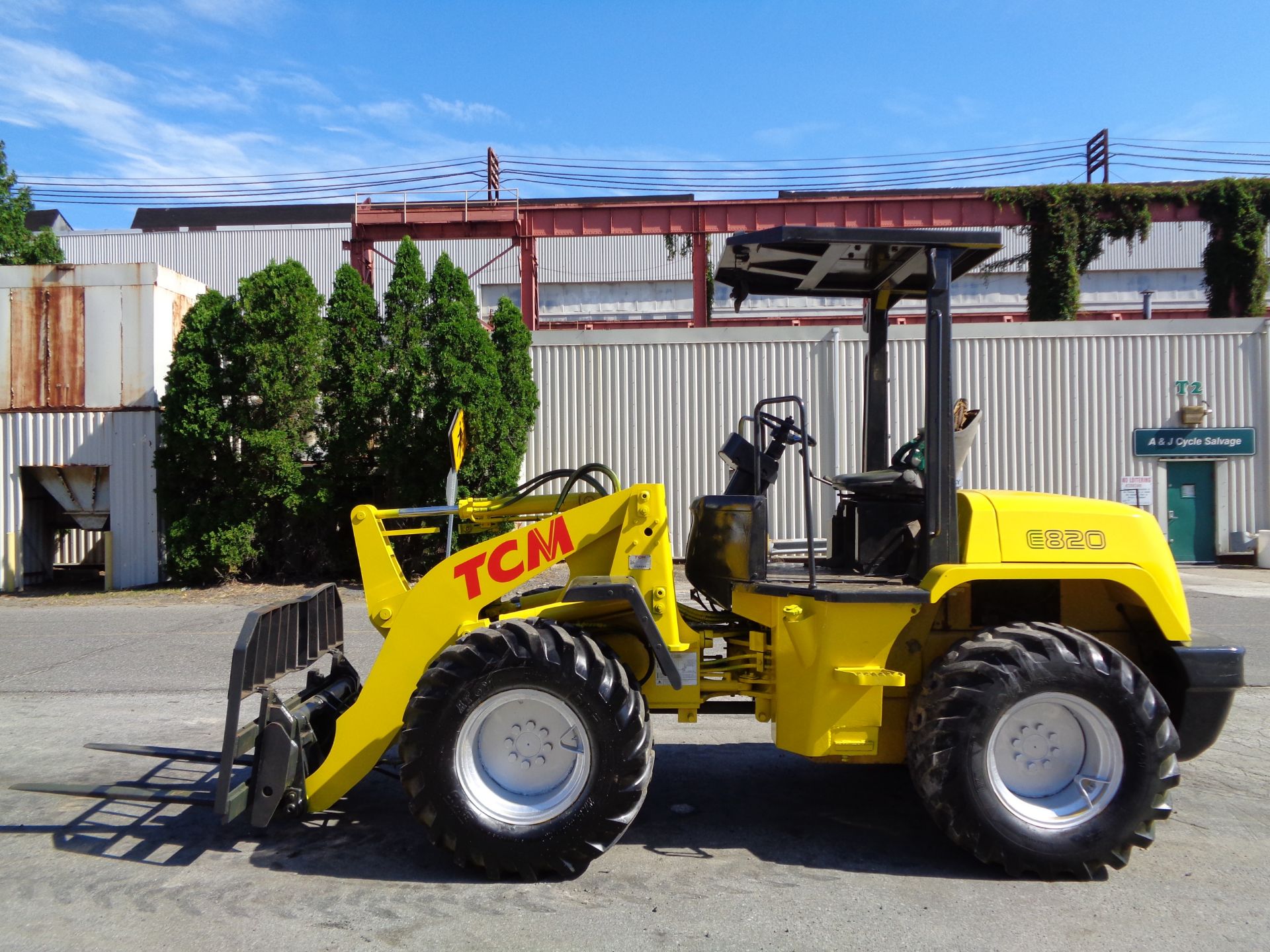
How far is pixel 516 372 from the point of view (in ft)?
50.3

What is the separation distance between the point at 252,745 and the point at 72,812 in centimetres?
149

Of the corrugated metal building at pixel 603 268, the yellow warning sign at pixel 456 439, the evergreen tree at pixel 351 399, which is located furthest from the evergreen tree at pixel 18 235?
the yellow warning sign at pixel 456 439

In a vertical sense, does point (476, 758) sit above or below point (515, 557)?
below

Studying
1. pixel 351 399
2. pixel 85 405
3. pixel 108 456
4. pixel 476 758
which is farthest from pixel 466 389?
pixel 476 758

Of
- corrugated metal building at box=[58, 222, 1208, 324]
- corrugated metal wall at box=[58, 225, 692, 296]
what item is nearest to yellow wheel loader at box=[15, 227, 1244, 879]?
corrugated metal building at box=[58, 222, 1208, 324]

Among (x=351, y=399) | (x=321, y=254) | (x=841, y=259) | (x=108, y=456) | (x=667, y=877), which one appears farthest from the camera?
(x=321, y=254)

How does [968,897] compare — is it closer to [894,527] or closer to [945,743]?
[945,743]

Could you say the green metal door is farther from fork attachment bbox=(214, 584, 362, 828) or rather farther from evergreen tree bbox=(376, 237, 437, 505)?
fork attachment bbox=(214, 584, 362, 828)

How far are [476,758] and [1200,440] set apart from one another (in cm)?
1672

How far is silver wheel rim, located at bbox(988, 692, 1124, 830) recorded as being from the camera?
4004 mm

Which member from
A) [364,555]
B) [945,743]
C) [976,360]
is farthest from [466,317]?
[945,743]

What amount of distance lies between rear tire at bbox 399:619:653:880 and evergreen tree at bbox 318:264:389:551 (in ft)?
36.1

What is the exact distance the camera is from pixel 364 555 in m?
4.64

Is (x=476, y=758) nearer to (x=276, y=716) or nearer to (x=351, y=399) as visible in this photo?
(x=276, y=716)
